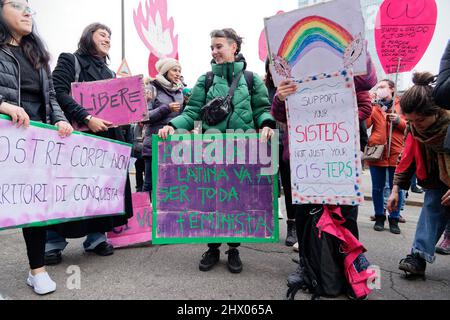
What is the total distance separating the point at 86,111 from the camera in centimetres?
272

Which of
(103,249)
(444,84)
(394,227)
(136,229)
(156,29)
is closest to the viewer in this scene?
(444,84)

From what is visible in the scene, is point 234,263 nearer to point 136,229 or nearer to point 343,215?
point 343,215

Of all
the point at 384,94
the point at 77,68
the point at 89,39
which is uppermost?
the point at 89,39

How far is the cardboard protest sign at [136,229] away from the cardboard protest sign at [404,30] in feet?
10.9

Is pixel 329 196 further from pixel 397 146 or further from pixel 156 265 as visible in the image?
pixel 397 146

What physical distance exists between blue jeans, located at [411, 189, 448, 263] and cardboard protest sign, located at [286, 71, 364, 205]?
804mm

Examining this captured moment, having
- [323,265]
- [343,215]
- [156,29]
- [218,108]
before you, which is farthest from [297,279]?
[156,29]

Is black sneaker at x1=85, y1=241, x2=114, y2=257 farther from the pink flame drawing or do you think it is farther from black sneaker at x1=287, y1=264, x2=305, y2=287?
the pink flame drawing

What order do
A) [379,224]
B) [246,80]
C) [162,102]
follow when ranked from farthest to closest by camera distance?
[379,224] < [162,102] < [246,80]

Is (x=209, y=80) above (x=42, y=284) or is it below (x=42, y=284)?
above

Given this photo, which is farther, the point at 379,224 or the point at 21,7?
the point at 379,224

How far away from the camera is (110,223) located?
2.89 m

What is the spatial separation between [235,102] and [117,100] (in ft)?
3.40

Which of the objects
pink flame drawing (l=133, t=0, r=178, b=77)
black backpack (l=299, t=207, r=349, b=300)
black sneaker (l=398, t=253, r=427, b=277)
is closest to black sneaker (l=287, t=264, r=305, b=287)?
black backpack (l=299, t=207, r=349, b=300)
